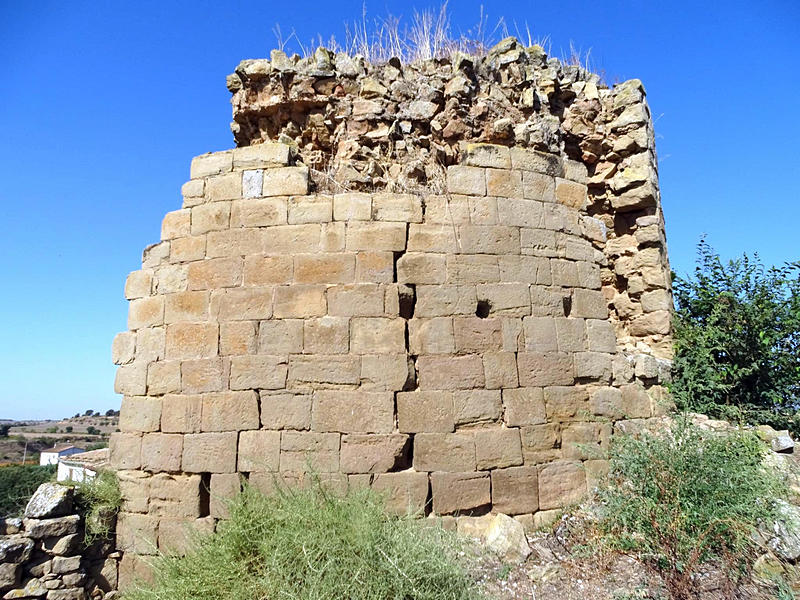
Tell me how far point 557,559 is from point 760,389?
383 centimetres

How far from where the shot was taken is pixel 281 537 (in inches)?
144

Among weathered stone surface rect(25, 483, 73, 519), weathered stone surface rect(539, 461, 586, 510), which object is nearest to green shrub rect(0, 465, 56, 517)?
weathered stone surface rect(25, 483, 73, 519)

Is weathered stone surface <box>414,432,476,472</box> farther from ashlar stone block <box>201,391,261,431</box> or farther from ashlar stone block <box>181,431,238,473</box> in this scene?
ashlar stone block <box>181,431,238,473</box>

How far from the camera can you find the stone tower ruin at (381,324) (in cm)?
460

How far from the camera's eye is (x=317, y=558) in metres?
3.49

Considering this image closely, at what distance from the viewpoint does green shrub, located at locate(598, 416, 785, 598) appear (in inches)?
152

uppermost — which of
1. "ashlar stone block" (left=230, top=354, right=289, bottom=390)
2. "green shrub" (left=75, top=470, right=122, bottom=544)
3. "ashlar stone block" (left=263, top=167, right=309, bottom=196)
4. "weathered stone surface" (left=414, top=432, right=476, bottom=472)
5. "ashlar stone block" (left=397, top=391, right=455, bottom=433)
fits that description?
"ashlar stone block" (left=263, top=167, right=309, bottom=196)

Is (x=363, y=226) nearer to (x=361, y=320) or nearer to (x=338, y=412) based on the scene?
(x=361, y=320)

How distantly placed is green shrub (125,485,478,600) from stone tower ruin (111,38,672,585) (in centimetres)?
43

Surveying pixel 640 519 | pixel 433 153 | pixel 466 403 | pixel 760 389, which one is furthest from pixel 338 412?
pixel 760 389

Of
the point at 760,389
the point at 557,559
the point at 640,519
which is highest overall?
the point at 760,389

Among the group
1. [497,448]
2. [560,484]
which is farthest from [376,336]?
[560,484]

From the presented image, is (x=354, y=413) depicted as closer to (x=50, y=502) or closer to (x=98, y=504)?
(x=98, y=504)

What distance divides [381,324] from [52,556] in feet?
11.2
